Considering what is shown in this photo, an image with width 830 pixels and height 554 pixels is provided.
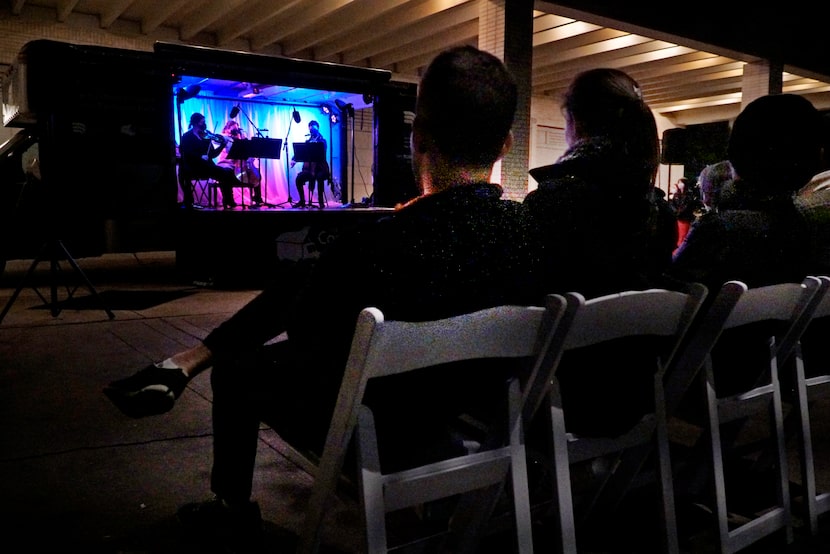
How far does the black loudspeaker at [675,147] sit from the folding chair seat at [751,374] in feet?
24.1

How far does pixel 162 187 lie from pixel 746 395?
230 inches

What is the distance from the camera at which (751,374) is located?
1.77 m

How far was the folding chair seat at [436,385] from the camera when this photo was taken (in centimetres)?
103

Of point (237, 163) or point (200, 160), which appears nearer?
point (200, 160)

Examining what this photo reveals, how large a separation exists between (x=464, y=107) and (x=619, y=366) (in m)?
0.65

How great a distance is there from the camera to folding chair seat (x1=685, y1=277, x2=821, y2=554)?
1.49 meters

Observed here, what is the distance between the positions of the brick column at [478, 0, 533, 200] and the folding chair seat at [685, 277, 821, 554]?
5.63 metres

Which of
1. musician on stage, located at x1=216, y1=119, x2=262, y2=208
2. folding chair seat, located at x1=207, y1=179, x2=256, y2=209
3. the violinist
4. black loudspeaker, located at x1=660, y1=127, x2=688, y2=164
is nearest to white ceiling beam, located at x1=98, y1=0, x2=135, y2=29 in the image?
musician on stage, located at x1=216, y1=119, x2=262, y2=208

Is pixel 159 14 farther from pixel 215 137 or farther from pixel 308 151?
pixel 308 151

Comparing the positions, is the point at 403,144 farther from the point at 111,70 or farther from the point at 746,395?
the point at 746,395

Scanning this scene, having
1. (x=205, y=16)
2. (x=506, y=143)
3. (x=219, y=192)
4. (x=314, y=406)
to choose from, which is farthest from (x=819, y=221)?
(x=219, y=192)

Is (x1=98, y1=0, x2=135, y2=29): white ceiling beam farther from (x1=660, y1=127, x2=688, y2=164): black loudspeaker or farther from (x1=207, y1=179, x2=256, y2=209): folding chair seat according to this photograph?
(x1=660, y1=127, x2=688, y2=164): black loudspeaker

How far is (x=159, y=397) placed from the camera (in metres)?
1.27

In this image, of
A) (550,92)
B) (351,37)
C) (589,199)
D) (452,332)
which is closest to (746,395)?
(589,199)
